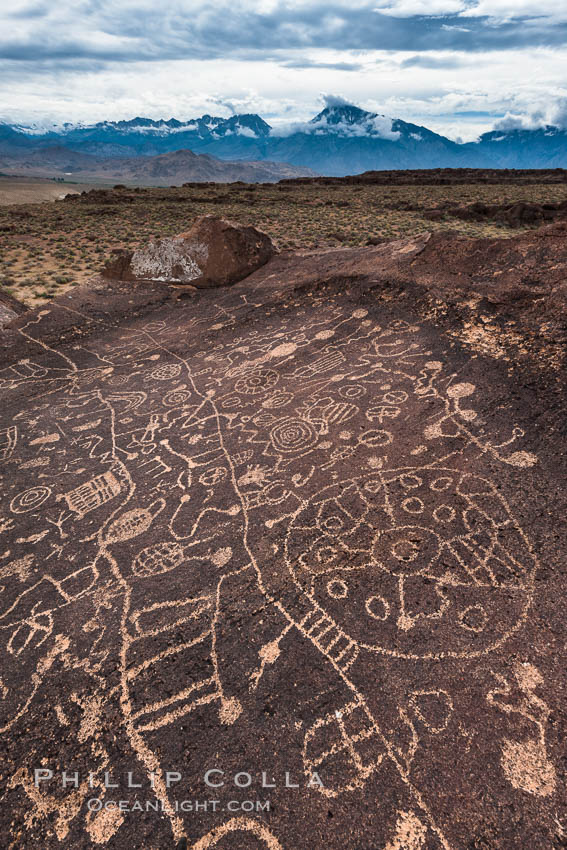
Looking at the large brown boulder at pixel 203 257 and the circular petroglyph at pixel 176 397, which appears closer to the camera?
the circular petroglyph at pixel 176 397

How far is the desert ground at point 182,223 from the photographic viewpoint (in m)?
19.4

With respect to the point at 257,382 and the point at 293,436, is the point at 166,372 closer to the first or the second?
the point at 257,382

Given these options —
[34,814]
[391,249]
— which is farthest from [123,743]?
[391,249]

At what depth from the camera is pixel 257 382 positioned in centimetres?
688

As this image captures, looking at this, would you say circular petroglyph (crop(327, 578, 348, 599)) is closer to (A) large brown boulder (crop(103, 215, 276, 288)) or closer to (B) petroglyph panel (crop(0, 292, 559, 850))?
(B) petroglyph panel (crop(0, 292, 559, 850))

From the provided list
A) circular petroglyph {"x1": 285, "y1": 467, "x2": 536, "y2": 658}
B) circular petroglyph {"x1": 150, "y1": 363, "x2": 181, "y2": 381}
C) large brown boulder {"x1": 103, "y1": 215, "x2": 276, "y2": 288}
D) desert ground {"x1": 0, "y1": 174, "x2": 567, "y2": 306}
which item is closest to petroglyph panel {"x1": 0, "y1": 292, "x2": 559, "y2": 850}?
circular petroglyph {"x1": 285, "y1": 467, "x2": 536, "y2": 658}

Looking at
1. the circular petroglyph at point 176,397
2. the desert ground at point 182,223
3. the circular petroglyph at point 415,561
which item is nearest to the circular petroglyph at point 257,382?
the circular petroglyph at point 176,397

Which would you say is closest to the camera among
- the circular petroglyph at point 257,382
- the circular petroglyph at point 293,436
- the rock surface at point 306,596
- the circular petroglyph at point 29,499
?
the rock surface at point 306,596

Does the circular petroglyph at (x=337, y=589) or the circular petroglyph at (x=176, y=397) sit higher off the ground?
the circular petroglyph at (x=337, y=589)

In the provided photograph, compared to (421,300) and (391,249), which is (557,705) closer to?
(421,300)

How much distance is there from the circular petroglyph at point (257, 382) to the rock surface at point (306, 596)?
5cm

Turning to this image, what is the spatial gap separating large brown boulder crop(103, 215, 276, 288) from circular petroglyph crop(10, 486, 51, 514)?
7.90 meters

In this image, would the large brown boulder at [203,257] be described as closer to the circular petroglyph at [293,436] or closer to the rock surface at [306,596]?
the rock surface at [306,596]

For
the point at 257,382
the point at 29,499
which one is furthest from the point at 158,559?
the point at 257,382
